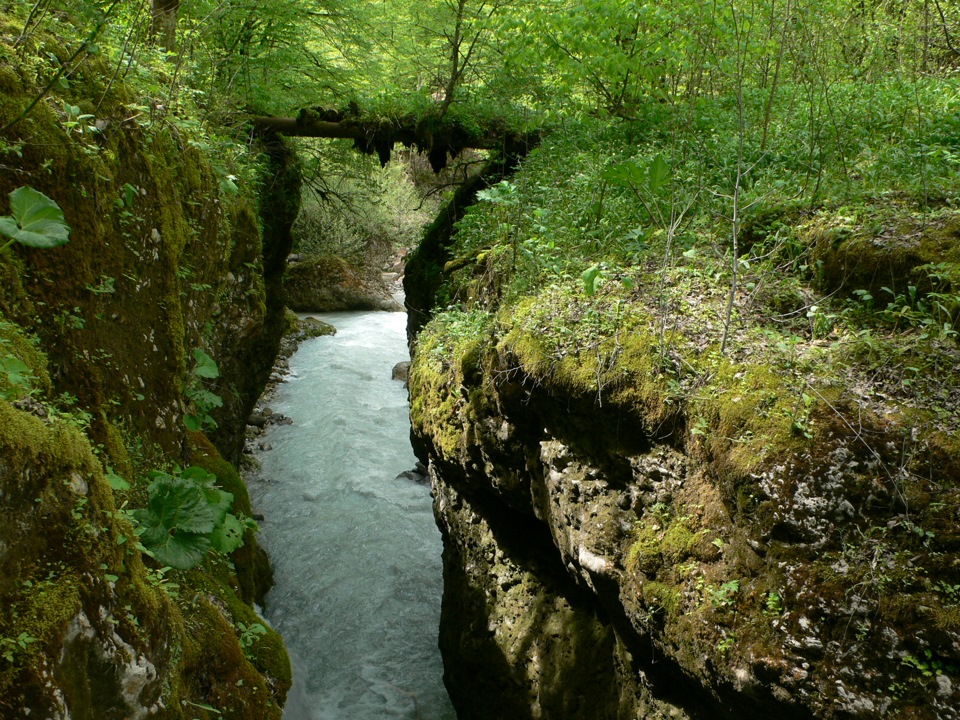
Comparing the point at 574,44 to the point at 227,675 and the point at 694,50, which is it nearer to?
the point at 694,50

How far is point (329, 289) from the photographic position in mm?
18719

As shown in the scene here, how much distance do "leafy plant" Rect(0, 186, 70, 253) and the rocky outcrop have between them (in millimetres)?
16185

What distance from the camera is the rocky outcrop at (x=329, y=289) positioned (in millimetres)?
18594

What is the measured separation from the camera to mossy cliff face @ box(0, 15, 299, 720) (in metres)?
2.17

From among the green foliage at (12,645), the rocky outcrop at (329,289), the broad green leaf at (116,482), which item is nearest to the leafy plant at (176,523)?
the broad green leaf at (116,482)

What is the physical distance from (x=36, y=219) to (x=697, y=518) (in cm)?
325

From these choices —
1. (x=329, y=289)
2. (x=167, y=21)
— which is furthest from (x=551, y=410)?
(x=329, y=289)

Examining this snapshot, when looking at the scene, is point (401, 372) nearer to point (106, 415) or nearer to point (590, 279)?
point (590, 279)

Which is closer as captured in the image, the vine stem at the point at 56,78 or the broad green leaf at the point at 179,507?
the vine stem at the point at 56,78

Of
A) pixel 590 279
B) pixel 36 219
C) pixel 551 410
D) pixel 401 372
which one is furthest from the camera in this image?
pixel 401 372

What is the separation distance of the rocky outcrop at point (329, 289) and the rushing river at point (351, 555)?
236 inches

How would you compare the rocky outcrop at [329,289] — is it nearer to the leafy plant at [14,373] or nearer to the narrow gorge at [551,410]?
the narrow gorge at [551,410]

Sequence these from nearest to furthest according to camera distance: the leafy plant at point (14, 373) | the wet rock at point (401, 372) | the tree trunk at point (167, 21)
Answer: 1. the leafy plant at point (14, 373)
2. the tree trunk at point (167, 21)
3. the wet rock at point (401, 372)

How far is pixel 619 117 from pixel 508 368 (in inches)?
197
